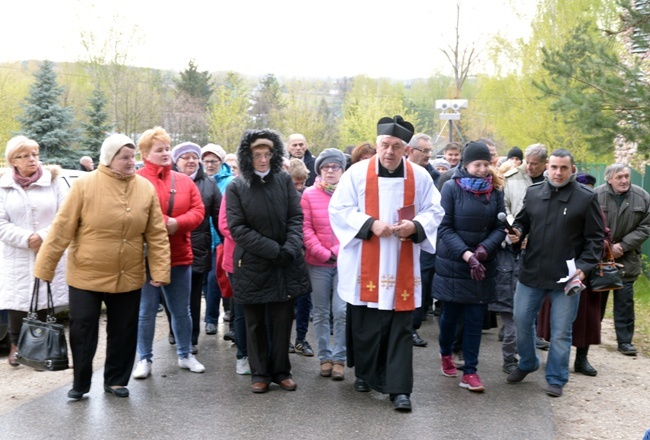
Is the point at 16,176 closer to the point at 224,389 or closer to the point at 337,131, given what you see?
the point at 224,389

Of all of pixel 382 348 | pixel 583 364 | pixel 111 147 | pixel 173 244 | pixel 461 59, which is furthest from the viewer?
pixel 461 59

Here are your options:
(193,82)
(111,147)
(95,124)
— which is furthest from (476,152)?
(193,82)

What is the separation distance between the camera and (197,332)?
776 cm

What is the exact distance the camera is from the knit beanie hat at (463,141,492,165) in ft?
21.2

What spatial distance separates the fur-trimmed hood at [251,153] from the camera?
6.32 meters

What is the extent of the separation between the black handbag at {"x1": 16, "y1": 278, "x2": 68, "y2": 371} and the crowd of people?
176 mm

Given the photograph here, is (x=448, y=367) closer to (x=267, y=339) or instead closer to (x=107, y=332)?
(x=267, y=339)

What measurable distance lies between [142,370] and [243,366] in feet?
3.04

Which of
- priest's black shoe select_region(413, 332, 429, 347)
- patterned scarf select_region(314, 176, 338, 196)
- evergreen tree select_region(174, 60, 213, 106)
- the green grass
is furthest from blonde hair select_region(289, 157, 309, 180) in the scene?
evergreen tree select_region(174, 60, 213, 106)

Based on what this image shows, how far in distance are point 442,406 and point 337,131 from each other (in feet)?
165

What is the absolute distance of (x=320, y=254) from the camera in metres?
6.82

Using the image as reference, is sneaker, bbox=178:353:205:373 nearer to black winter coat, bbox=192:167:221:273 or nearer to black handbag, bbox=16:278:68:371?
black winter coat, bbox=192:167:221:273

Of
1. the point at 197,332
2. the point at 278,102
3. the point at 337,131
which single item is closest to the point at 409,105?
the point at 337,131

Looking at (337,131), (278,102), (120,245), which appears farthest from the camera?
(337,131)
